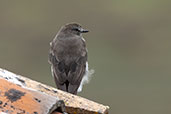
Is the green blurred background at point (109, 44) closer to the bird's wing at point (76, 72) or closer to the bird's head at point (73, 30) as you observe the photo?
the bird's head at point (73, 30)

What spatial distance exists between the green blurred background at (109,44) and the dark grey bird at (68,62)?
6.72 metres

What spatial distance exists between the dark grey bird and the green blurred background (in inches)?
264

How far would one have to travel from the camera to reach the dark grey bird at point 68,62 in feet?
43.2

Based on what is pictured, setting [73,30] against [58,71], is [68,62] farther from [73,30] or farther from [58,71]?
[73,30]

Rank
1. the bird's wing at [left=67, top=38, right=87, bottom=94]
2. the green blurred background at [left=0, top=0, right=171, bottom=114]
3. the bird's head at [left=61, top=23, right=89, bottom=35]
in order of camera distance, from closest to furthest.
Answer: the bird's wing at [left=67, top=38, right=87, bottom=94], the bird's head at [left=61, top=23, right=89, bottom=35], the green blurred background at [left=0, top=0, right=171, bottom=114]

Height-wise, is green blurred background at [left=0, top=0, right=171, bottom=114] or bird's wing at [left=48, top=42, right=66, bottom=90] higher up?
bird's wing at [left=48, top=42, right=66, bottom=90]

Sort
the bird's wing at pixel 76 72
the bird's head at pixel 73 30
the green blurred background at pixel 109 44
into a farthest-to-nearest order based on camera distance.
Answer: the green blurred background at pixel 109 44, the bird's head at pixel 73 30, the bird's wing at pixel 76 72

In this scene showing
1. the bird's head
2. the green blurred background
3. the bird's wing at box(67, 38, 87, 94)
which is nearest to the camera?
the bird's wing at box(67, 38, 87, 94)

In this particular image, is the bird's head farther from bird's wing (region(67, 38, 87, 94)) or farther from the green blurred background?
the green blurred background

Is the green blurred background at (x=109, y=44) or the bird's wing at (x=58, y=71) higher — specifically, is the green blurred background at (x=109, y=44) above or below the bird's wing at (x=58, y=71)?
below

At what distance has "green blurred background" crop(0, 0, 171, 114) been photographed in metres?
22.2

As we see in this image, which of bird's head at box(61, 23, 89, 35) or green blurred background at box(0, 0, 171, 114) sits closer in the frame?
bird's head at box(61, 23, 89, 35)

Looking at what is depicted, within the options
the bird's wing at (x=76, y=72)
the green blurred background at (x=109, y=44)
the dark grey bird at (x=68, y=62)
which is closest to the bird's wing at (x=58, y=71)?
the dark grey bird at (x=68, y=62)

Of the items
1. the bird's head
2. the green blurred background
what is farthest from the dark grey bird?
the green blurred background
